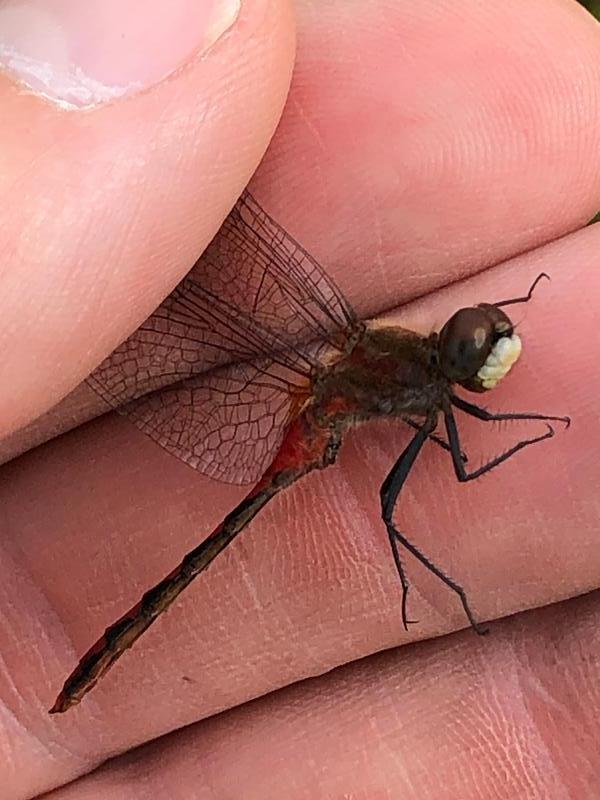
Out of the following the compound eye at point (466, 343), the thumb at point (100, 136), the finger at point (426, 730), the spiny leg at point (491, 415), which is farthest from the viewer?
the finger at point (426, 730)

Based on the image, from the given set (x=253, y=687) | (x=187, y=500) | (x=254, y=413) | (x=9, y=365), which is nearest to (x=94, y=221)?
(x=9, y=365)

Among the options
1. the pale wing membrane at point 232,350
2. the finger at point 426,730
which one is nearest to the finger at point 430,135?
Result: the pale wing membrane at point 232,350

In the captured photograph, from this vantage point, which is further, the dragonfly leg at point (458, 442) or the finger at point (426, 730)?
the finger at point (426, 730)

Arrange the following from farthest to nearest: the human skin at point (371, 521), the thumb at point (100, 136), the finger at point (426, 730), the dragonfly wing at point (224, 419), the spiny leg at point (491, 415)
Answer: the finger at point (426, 730), the dragonfly wing at point (224, 419), the human skin at point (371, 521), the spiny leg at point (491, 415), the thumb at point (100, 136)

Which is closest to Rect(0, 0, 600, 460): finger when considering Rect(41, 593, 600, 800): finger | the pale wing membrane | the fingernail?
the pale wing membrane

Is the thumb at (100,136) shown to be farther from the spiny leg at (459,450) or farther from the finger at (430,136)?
the spiny leg at (459,450)

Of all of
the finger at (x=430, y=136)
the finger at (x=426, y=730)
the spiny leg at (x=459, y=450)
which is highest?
the finger at (x=430, y=136)

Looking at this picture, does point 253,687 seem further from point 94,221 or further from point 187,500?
point 94,221

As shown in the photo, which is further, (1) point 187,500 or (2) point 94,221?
(1) point 187,500

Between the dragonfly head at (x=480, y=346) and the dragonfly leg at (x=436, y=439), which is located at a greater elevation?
the dragonfly head at (x=480, y=346)
